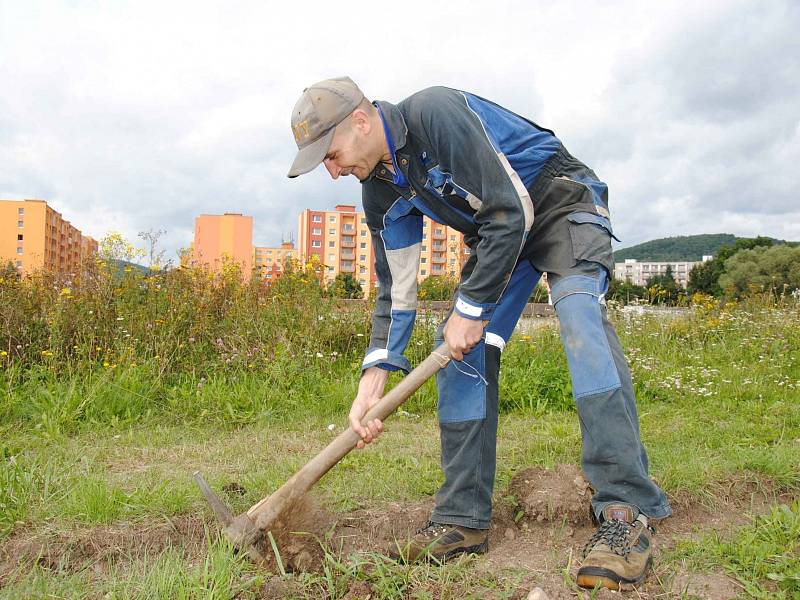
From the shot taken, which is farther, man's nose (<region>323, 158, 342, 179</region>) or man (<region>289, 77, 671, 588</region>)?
man's nose (<region>323, 158, 342, 179</region>)

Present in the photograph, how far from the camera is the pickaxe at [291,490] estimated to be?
7.48 feet

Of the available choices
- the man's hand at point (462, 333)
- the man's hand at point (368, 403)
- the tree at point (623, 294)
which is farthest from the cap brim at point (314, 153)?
the tree at point (623, 294)

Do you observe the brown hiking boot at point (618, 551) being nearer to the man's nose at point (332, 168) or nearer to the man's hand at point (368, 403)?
the man's hand at point (368, 403)

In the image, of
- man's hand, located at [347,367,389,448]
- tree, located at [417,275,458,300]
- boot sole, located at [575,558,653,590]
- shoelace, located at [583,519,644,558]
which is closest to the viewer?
boot sole, located at [575,558,653,590]

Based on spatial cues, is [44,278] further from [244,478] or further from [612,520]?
[612,520]

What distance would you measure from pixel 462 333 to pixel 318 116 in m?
0.93

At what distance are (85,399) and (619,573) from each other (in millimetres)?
3874

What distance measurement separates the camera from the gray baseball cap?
230 cm

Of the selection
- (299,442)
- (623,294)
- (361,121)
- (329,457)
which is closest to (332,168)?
(361,121)

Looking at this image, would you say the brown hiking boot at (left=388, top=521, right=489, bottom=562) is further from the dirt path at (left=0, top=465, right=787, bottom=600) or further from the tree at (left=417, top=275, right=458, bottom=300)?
the tree at (left=417, top=275, right=458, bottom=300)

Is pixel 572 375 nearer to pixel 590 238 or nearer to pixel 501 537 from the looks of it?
pixel 590 238

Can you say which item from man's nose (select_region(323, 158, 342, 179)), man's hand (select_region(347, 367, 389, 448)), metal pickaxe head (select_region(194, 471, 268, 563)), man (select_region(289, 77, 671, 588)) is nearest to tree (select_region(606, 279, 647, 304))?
man (select_region(289, 77, 671, 588))

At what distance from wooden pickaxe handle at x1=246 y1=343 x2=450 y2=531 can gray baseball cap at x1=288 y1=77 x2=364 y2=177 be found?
84cm

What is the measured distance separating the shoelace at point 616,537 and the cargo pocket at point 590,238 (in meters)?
0.88
